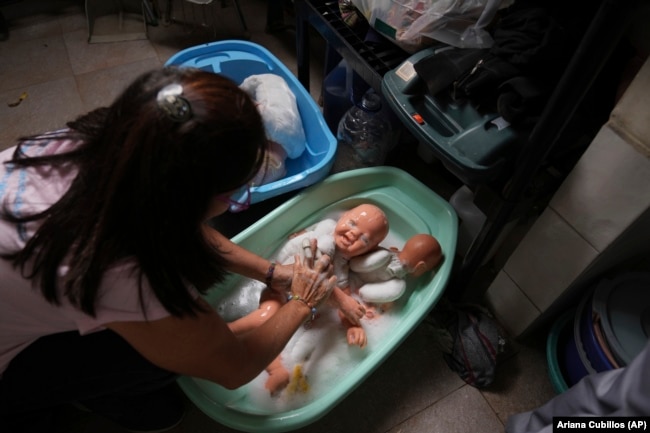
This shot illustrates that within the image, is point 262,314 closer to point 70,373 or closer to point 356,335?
point 356,335

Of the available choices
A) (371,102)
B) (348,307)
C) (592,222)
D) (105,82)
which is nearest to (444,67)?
(592,222)

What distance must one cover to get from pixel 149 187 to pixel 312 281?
595 mm

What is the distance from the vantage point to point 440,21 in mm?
1091

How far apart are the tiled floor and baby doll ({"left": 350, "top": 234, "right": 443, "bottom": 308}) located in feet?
0.75

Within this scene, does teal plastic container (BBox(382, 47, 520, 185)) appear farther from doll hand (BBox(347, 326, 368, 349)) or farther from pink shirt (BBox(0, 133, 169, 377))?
pink shirt (BBox(0, 133, 169, 377))

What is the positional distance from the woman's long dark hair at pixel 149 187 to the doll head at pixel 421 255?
2.38 ft

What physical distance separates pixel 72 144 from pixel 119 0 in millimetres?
2462

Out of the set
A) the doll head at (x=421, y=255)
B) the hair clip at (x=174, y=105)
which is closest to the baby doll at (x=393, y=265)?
the doll head at (x=421, y=255)

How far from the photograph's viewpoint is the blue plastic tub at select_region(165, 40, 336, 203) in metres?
1.41

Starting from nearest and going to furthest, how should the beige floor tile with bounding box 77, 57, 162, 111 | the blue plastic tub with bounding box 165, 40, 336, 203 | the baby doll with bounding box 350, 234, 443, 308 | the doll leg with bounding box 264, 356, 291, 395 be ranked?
1. the doll leg with bounding box 264, 356, 291, 395
2. the baby doll with bounding box 350, 234, 443, 308
3. the blue plastic tub with bounding box 165, 40, 336, 203
4. the beige floor tile with bounding box 77, 57, 162, 111

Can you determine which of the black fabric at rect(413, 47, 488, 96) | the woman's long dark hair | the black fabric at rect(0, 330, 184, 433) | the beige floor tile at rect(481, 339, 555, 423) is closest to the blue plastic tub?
the black fabric at rect(413, 47, 488, 96)

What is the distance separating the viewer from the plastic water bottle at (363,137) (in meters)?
1.67

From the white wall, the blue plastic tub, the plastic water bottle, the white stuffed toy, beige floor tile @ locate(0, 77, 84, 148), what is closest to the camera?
the white wall

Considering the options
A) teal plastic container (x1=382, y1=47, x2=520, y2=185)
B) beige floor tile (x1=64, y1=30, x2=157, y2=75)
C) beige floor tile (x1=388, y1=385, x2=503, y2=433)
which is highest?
teal plastic container (x1=382, y1=47, x2=520, y2=185)
